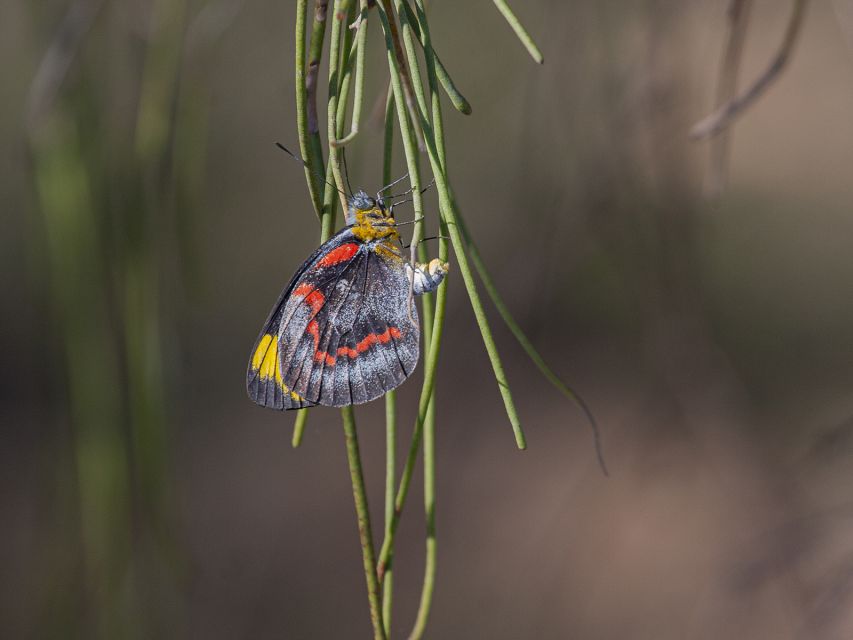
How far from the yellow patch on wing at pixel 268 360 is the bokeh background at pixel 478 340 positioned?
0.19 ft

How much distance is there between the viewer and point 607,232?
0.96 meters

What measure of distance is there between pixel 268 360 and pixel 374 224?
0.14 m

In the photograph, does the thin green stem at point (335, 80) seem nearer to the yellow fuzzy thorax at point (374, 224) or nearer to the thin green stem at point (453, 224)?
the thin green stem at point (453, 224)

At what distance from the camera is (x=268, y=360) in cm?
58

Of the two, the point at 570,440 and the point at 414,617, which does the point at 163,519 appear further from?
the point at 570,440

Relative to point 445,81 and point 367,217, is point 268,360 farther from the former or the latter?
point 445,81

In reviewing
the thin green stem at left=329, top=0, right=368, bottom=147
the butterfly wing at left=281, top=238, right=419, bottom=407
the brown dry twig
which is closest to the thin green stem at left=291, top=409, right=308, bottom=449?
the butterfly wing at left=281, top=238, right=419, bottom=407

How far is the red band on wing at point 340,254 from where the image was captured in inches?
22.6

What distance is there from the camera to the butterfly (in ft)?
1.53

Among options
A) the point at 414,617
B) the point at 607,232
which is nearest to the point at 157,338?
the point at 607,232

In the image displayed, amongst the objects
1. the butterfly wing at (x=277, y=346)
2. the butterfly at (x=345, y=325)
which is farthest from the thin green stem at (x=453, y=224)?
the butterfly wing at (x=277, y=346)

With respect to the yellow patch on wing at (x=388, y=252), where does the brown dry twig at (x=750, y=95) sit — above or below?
above

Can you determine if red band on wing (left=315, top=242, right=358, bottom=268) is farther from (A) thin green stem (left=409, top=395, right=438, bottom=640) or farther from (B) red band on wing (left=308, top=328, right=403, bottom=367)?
(A) thin green stem (left=409, top=395, right=438, bottom=640)

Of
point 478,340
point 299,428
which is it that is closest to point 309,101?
point 299,428
